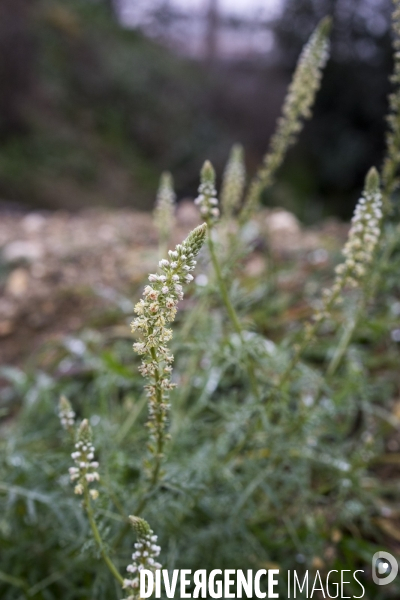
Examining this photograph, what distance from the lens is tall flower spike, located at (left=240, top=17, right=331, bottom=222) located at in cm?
213

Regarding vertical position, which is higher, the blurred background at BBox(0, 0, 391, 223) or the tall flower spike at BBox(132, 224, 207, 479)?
the blurred background at BBox(0, 0, 391, 223)

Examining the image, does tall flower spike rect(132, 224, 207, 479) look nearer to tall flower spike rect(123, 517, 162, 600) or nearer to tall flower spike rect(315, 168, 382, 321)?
tall flower spike rect(123, 517, 162, 600)

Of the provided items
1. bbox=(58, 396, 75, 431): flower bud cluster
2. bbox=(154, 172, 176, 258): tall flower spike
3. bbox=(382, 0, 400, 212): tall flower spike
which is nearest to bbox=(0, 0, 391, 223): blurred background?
bbox=(154, 172, 176, 258): tall flower spike

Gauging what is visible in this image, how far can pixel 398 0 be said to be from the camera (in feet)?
5.77

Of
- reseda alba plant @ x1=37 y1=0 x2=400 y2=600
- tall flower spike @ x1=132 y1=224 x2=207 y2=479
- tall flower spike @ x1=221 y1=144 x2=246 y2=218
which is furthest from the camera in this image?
tall flower spike @ x1=221 y1=144 x2=246 y2=218

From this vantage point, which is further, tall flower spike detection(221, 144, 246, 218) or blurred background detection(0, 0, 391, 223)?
blurred background detection(0, 0, 391, 223)

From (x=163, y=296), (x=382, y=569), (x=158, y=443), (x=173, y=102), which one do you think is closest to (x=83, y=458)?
(x=158, y=443)

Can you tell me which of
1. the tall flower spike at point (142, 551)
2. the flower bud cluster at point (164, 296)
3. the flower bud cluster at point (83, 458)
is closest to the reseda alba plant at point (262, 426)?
the flower bud cluster at point (83, 458)

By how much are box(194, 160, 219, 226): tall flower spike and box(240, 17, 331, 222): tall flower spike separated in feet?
1.75

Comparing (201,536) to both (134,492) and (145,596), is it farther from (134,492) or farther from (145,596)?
(145,596)

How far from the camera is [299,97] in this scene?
220cm

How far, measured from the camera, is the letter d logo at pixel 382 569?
2.16 m

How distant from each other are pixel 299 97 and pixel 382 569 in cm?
178

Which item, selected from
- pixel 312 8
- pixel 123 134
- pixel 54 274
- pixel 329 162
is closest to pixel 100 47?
pixel 123 134
